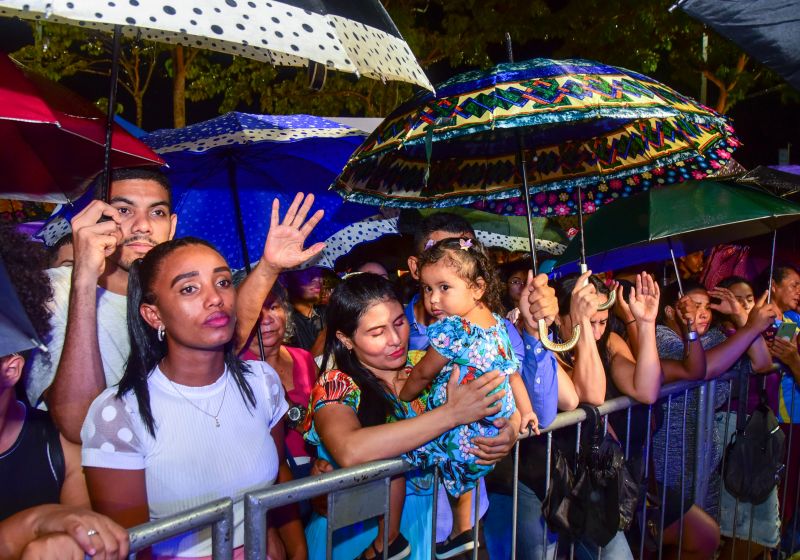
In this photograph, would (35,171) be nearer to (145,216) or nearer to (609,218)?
(145,216)

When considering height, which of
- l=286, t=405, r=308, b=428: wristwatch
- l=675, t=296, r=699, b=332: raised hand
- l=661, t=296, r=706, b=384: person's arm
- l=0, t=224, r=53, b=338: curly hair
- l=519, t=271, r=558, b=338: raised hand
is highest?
l=0, t=224, r=53, b=338: curly hair

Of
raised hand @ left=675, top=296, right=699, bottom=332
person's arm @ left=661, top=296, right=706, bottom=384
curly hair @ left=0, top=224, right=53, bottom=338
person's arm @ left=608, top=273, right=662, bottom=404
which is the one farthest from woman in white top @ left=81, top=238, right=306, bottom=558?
raised hand @ left=675, top=296, right=699, bottom=332

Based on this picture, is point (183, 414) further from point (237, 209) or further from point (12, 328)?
point (237, 209)

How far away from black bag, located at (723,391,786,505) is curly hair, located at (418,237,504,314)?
212 centimetres

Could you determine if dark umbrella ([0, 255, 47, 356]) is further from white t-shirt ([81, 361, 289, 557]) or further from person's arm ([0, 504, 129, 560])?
white t-shirt ([81, 361, 289, 557])

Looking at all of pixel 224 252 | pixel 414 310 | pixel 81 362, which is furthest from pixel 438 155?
pixel 81 362

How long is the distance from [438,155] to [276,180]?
3.57 feet

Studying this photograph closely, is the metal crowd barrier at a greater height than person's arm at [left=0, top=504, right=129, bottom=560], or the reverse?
person's arm at [left=0, top=504, right=129, bottom=560]

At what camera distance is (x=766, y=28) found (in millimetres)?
3318

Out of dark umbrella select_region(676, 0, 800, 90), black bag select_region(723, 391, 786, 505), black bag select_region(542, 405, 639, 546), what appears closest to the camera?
dark umbrella select_region(676, 0, 800, 90)

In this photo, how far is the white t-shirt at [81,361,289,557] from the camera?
259cm

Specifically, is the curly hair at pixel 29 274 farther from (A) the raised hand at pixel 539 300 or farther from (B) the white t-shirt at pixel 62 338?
(A) the raised hand at pixel 539 300

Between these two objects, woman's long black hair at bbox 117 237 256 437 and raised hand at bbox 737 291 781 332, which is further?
raised hand at bbox 737 291 781 332

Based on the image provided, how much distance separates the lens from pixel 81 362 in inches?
109
